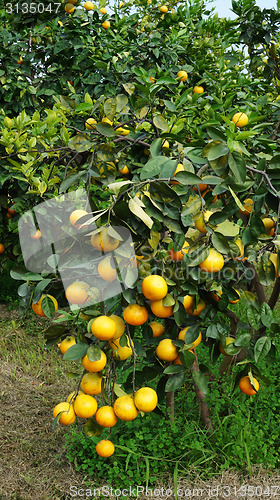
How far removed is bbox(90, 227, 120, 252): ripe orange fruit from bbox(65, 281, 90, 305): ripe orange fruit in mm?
188

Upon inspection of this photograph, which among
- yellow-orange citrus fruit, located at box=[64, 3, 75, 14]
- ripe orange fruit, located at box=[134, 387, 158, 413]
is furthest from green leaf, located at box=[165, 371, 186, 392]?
yellow-orange citrus fruit, located at box=[64, 3, 75, 14]

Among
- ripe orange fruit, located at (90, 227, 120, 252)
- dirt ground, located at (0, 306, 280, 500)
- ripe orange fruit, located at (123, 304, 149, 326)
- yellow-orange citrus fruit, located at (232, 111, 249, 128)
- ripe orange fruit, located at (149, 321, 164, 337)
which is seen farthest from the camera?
dirt ground, located at (0, 306, 280, 500)

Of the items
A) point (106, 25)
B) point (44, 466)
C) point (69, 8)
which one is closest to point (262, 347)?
point (44, 466)

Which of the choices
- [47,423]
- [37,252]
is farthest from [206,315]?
[47,423]

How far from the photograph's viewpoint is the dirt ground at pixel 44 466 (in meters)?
1.63

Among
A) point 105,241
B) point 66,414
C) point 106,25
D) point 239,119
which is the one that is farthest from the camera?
point 106,25

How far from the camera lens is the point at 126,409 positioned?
1.18 metres

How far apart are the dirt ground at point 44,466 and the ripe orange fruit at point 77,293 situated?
908 millimetres

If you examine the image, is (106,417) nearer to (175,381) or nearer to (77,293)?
(175,381)

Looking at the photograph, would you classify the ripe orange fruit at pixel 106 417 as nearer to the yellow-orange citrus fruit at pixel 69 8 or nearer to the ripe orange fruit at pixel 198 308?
the ripe orange fruit at pixel 198 308

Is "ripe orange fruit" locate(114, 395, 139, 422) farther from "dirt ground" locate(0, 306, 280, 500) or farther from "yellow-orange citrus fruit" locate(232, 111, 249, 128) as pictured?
"yellow-orange citrus fruit" locate(232, 111, 249, 128)

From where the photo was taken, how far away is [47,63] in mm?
3137

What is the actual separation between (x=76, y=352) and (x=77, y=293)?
0.17 metres

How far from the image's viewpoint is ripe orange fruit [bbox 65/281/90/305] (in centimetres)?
120
